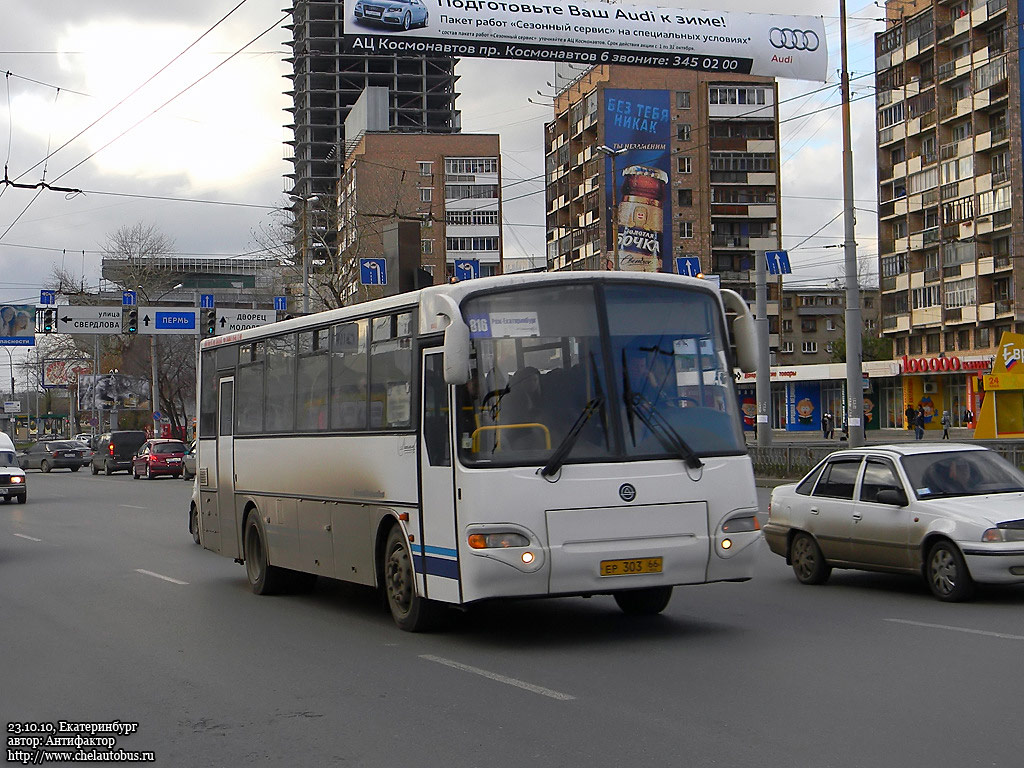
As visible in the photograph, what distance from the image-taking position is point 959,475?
12531 millimetres

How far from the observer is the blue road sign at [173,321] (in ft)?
171

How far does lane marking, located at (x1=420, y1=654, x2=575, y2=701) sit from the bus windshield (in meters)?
1.49

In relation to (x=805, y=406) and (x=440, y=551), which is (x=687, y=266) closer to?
(x=440, y=551)

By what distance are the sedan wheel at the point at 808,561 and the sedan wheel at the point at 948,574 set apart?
5.07 feet

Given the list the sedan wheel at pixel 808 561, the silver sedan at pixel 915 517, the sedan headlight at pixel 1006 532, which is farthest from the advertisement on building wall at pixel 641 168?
the sedan headlight at pixel 1006 532

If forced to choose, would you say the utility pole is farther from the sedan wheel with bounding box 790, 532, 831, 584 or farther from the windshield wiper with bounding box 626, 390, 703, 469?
the windshield wiper with bounding box 626, 390, 703, 469

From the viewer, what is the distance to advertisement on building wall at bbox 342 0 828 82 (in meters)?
33.5

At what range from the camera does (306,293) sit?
48156 millimetres

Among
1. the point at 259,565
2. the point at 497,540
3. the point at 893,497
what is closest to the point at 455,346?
the point at 497,540

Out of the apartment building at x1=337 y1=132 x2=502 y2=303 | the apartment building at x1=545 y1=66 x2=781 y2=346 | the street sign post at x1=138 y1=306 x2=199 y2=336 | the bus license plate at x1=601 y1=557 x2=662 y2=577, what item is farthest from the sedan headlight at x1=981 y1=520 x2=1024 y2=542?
the apartment building at x1=337 y1=132 x2=502 y2=303

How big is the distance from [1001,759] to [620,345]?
188 inches

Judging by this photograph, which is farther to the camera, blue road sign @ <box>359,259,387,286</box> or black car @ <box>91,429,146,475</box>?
black car @ <box>91,429,146,475</box>

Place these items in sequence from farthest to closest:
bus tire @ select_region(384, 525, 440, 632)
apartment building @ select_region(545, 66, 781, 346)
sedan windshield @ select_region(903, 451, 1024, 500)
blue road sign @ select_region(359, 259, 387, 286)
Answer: apartment building @ select_region(545, 66, 781, 346), blue road sign @ select_region(359, 259, 387, 286), sedan windshield @ select_region(903, 451, 1024, 500), bus tire @ select_region(384, 525, 440, 632)

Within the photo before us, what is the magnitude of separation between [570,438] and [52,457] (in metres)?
63.4
